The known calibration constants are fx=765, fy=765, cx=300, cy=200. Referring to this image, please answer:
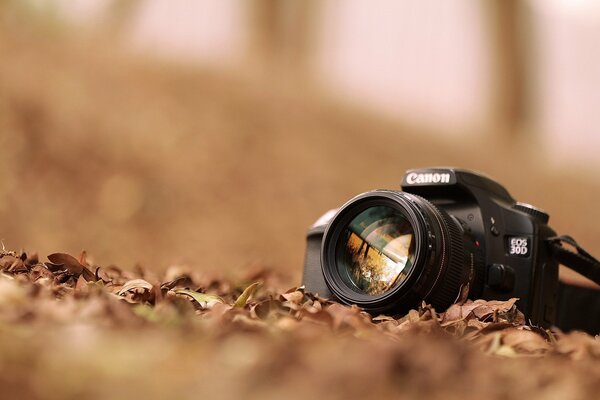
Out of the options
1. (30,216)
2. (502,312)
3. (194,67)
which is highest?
(194,67)

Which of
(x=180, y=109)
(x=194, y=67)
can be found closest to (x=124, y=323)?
(x=180, y=109)

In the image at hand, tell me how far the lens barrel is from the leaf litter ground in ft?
0.62

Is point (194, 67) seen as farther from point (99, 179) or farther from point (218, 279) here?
point (218, 279)

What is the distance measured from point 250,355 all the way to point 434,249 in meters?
0.85

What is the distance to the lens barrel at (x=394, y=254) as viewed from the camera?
1713 mm

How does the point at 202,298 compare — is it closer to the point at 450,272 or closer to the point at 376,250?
the point at 376,250

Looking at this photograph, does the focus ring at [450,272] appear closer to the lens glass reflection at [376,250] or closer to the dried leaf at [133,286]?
the lens glass reflection at [376,250]

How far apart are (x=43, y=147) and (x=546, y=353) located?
4.07m

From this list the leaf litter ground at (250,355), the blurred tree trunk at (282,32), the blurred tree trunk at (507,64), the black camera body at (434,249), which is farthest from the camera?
the blurred tree trunk at (507,64)

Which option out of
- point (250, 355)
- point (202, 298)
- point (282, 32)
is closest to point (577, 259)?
point (202, 298)

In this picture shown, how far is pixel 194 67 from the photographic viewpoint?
6.16 meters

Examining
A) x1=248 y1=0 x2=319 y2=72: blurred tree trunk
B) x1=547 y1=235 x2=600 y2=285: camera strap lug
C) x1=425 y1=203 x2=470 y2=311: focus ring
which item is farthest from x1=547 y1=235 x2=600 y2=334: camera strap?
x1=248 y1=0 x2=319 y2=72: blurred tree trunk

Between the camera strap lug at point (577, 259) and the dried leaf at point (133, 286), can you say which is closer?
the dried leaf at point (133, 286)

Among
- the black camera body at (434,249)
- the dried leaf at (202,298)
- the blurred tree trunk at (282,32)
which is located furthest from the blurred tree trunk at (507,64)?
the dried leaf at (202,298)
